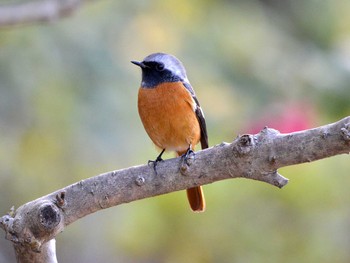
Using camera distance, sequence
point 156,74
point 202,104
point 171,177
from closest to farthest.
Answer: point 171,177, point 156,74, point 202,104

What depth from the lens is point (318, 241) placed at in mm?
6129

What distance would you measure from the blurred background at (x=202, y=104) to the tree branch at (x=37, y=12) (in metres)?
0.68

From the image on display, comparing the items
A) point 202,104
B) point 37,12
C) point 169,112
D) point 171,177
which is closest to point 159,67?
point 169,112

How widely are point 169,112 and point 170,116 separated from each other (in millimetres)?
24

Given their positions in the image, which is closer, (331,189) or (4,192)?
(331,189)

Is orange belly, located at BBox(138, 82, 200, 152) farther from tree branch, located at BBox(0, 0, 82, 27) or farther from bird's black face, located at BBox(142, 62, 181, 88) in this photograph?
tree branch, located at BBox(0, 0, 82, 27)

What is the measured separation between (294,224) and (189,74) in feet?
4.95

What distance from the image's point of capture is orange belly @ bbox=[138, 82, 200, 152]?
4.66m

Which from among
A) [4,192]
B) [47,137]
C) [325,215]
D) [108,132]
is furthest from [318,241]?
[4,192]

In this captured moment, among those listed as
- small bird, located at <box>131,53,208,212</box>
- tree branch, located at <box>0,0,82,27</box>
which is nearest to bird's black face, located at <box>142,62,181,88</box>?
small bird, located at <box>131,53,208,212</box>

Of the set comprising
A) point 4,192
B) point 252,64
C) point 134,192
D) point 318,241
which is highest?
point 252,64

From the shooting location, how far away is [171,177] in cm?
355

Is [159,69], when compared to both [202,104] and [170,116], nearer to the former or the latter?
[170,116]

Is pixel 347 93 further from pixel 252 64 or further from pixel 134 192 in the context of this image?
pixel 134 192
